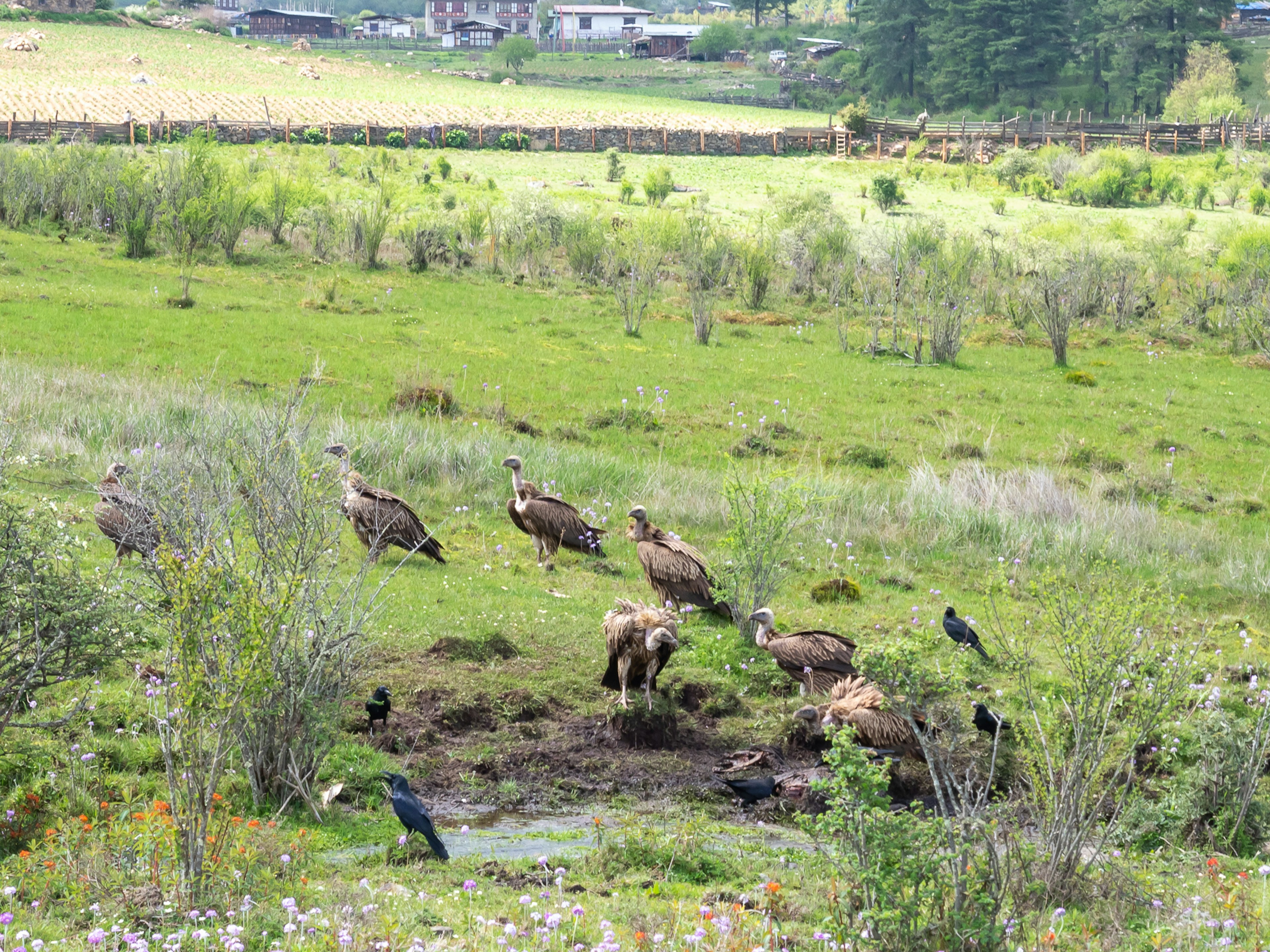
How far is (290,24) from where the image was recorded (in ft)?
509

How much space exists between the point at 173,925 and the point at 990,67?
112 meters

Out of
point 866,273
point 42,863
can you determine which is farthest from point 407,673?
point 866,273

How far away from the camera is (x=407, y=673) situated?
30.2ft

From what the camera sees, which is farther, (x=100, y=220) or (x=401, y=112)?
(x=401, y=112)

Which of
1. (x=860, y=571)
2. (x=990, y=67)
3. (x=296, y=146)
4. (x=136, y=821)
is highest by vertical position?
(x=990, y=67)

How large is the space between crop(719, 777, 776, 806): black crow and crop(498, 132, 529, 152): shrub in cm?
6910

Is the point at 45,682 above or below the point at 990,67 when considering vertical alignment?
below

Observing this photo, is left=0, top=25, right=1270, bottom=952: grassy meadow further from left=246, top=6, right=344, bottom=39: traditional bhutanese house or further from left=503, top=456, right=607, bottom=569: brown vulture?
left=246, top=6, right=344, bottom=39: traditional bhutanese house

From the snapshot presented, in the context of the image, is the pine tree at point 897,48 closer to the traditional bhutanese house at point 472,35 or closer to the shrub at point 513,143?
the shrub at point 513,143

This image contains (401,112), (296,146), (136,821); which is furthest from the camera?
(401,112)

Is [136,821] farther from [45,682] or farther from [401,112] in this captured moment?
[401,112]

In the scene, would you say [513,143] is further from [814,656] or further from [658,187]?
[814,656]

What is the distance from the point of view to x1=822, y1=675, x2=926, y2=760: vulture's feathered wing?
8070 mm

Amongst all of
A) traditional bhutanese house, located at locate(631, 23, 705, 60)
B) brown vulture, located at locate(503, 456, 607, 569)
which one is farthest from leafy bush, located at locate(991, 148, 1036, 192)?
traditional bhutanese house, located at locate(631, 23, 705, 60)
